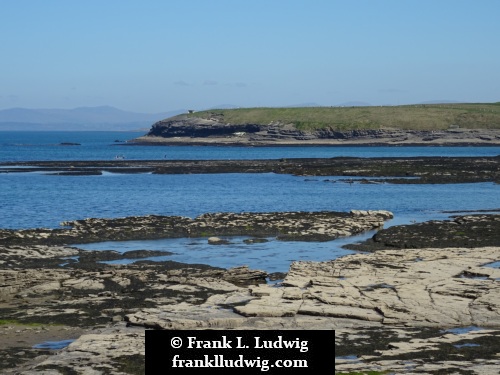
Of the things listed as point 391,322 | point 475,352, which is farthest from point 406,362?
point 391,322

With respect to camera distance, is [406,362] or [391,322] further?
[391,322]

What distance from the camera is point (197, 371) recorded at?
13.0 m

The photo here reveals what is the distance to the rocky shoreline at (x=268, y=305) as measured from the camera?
71.4 feet

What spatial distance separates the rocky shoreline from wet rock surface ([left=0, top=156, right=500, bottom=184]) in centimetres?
5214

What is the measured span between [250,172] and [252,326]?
83.3m

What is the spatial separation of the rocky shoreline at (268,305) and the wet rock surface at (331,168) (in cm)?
5214

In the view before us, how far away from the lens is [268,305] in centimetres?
2681

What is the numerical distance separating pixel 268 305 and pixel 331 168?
273 ft

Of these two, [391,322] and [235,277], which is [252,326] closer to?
[391,322]

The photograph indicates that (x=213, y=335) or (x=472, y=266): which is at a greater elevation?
(x=213, y=335)

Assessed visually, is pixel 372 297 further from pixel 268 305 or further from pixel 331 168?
pixel 331 168
